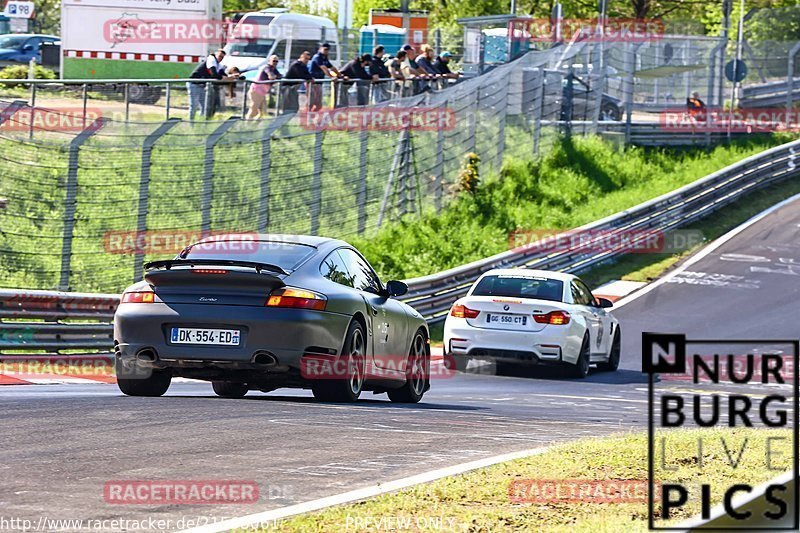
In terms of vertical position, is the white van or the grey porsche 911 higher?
the white van

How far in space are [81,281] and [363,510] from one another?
12.8 meters

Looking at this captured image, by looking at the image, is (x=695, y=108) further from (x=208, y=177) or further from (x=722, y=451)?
(x=722, y=451)

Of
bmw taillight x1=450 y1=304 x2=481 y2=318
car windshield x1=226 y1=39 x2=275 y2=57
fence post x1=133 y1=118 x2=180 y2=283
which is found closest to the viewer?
bmw taillight x1=450 y1=304 x2=481 y2=318

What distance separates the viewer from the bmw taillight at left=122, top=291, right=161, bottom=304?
1111cm

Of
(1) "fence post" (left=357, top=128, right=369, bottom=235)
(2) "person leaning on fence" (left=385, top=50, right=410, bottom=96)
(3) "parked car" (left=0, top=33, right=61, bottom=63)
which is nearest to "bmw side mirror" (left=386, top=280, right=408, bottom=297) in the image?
(1) "fence post" (left=357, top=128, right=369, bottom=235)

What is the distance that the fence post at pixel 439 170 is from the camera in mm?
29653

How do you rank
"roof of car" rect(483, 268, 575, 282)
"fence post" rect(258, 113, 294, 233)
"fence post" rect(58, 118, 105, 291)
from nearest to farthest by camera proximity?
1. "fence post" rect(58, 118, 105, 291)
2. "roof of car" rect(483, 268, 575, 282)
3. "fence post" rect(258, 113, 294, 233)

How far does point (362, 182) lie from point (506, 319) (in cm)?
850

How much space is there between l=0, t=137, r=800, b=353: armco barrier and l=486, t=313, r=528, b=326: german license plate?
480 cm

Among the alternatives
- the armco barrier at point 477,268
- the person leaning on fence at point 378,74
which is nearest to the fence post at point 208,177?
the armco barrier at point 477,268

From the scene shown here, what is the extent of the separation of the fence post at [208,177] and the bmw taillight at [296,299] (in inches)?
386

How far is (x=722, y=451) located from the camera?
935 cm

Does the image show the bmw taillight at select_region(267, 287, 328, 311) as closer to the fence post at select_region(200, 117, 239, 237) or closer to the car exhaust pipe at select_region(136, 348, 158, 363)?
the car exhaust pipe at select_region(136, 348, 158, 363)

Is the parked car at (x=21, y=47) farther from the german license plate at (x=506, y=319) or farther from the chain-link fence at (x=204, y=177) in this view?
the german license plate at (x=506, y=319)
